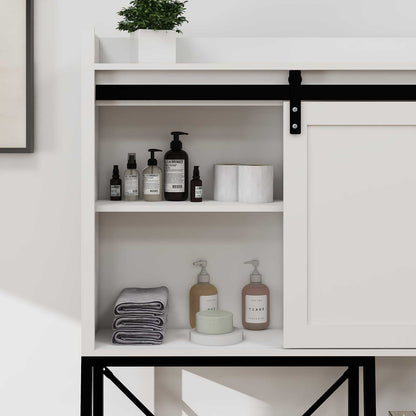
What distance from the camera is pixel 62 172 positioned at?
1771mm

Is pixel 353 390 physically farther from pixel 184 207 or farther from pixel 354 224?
pixel 184 207

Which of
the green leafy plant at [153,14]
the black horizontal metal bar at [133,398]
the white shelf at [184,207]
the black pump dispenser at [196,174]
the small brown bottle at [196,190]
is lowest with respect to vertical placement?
the black horizontal metal bar at [133,398]

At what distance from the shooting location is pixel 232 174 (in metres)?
→ 1.62

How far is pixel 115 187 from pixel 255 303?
50cm

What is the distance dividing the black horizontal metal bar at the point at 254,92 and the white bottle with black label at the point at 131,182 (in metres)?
0.23

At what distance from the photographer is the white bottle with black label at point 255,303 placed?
169cm

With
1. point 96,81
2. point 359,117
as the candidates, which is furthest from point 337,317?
point 96,81

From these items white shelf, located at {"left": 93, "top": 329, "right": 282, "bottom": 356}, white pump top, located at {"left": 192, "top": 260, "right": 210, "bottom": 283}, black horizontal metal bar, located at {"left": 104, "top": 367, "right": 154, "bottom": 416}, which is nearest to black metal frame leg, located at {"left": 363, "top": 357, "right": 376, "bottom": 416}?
white shelf, located at {"left": 93, "top": 329, "right": 282, "bottom": 356}

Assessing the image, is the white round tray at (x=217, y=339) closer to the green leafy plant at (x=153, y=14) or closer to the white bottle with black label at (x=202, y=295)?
the white bottle with black label at (x=202, y=295)

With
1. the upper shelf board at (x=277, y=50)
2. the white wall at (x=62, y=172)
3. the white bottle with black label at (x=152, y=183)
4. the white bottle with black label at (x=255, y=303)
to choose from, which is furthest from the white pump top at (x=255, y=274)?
the upper shelf board at (x=277, y=50)

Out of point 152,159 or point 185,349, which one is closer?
point 185,349

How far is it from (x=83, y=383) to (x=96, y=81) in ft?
2.46

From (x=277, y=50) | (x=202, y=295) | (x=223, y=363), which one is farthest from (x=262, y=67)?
(x=223, y=363)

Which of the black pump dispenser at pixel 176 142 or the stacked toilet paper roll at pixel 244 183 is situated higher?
the black pump dispenser at pixel 176 142
